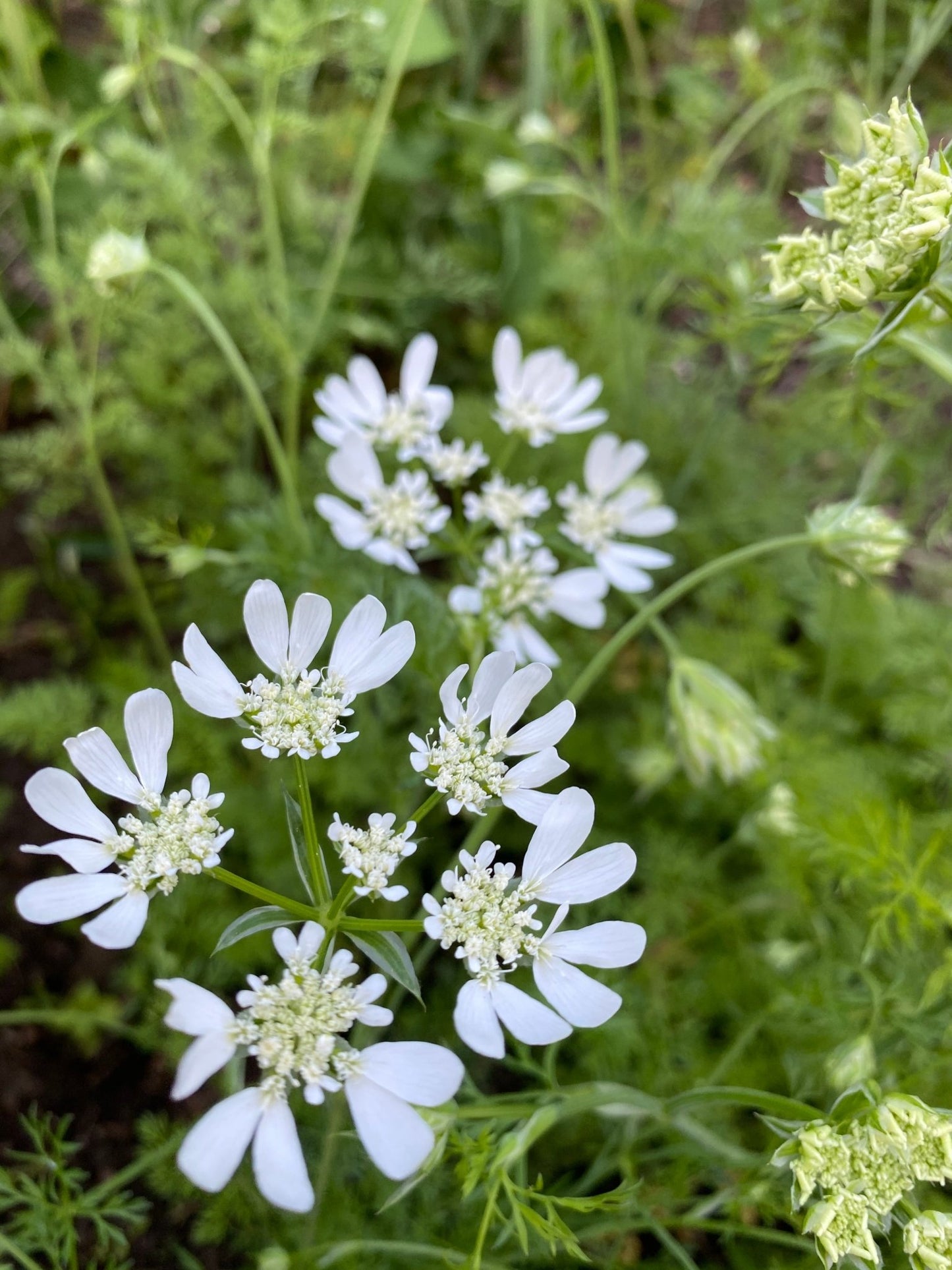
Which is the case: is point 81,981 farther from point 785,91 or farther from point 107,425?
point 785,91

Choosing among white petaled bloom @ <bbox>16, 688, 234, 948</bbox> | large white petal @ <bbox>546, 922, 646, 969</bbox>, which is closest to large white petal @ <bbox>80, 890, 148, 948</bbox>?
white petaled bloom @ <bbox>16, 688, 234, 948</bbox>

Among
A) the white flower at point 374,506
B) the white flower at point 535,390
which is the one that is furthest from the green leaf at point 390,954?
the white flower at point 535,390

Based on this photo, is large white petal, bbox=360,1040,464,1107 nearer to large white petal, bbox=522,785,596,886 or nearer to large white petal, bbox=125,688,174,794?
large white petal, bbox=522,785,596,886

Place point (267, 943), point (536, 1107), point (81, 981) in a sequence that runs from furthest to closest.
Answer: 1. point (81, 981)
2. point (267, 943)
3. point (536, 1107)

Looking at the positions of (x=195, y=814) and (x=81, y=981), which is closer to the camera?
(x=195, y=814)

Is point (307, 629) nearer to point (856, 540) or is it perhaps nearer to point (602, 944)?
point (602, 944)

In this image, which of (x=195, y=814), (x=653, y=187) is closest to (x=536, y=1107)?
(x=195, y=814)

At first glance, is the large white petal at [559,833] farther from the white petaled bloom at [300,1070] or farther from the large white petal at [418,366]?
the large white petal at [418,366]
